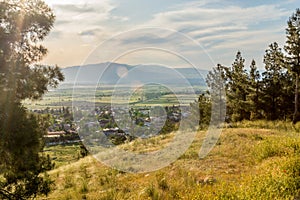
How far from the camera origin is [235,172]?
9.22 meters

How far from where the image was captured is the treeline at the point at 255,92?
1221 inches

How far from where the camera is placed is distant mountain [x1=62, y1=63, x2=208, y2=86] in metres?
8.62

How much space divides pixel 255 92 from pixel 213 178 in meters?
27.4

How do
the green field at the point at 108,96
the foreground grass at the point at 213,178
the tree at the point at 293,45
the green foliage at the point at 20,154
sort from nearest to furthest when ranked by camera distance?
1. the foreground grass at the point at 213,178
2. the green foliage at the point at 20,154
3. the green field at the point at 108,96
4. the tree at the point at 293,45

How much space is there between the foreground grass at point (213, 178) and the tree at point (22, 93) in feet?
5.61

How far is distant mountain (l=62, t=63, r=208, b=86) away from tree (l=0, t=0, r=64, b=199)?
98 centimetres

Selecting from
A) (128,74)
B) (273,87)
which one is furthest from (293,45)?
(128,74)

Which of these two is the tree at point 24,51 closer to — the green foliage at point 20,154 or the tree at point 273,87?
the green foliage at point 20,154

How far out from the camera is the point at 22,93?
7.11 metres

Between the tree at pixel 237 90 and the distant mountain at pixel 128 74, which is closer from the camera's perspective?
the distant mountain at pixel 128 74

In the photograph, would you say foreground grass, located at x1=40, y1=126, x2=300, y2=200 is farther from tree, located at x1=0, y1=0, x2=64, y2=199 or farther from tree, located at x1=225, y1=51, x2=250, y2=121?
tree, located at x1=225, y1=51, x2=250, y2=121

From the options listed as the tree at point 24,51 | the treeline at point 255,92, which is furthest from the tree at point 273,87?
the tree at point 24,51

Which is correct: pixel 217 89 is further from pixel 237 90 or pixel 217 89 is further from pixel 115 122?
pixel 115 122

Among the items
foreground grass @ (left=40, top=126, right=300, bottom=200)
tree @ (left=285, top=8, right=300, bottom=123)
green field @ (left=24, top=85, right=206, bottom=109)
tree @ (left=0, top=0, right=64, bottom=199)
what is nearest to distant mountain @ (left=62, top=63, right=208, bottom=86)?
green field @ (left=24, top=85, right=206, bottom=109)
